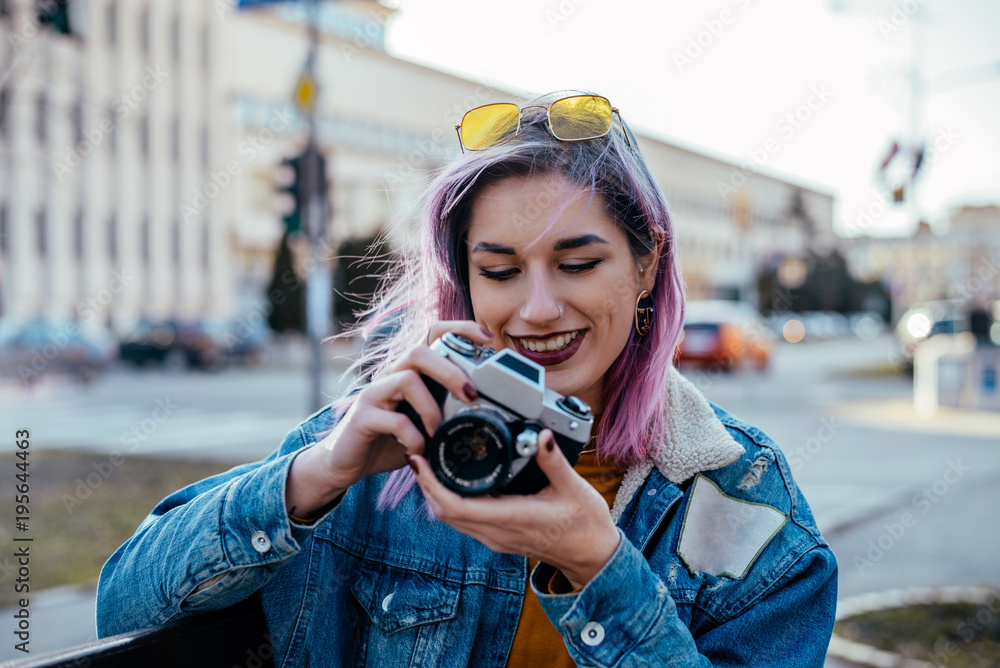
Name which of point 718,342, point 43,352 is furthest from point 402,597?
point 43,352

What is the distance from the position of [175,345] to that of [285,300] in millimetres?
8677

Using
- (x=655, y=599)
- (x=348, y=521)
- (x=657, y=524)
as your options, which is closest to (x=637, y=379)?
(x=657, y=524)

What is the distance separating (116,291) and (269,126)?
8.96 m

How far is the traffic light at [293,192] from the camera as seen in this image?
Answer: 27.7 feet

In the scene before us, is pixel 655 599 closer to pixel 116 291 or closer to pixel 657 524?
pixel 657 524

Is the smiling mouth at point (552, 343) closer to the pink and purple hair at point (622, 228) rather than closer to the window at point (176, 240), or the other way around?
the pink and purple hair at point (622, 228)

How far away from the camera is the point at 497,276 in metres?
1.83

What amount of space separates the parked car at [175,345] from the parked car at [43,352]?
10.6 ft

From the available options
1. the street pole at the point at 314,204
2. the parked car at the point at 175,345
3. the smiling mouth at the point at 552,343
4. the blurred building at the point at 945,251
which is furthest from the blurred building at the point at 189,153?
the blurred building at the point at 945,251

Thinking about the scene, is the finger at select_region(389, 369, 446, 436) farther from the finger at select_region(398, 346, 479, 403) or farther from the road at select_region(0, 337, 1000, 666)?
the road at select_region(0, 337, 1000, 666)

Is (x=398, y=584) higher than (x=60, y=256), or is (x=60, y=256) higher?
(x=398, y=584)

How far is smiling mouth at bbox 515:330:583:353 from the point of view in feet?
5.91

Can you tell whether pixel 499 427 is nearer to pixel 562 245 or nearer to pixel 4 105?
pixel 562 245

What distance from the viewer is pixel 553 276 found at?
1780 mm
